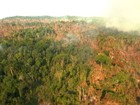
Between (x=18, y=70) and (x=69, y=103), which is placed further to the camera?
(x=18, y=70)

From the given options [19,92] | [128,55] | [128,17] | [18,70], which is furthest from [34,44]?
[128,17]

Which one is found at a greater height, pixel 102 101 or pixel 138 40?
pixel 138 40

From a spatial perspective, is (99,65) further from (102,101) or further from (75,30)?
(75,30)

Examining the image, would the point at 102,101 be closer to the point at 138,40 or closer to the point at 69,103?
the point at 69,103

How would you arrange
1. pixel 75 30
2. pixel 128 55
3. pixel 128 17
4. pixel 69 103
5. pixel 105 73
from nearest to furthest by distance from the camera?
pixel 69 103 → pixel 105 73 → pixel 128 55 → pixel 75 30 → pixel 128 17

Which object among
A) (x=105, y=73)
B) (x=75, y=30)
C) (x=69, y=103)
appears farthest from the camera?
(x=75, y=30)

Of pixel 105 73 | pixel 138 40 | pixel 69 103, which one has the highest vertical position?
pixel 138 40

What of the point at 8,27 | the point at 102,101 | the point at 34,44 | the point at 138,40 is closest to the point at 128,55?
the point at 138,40
